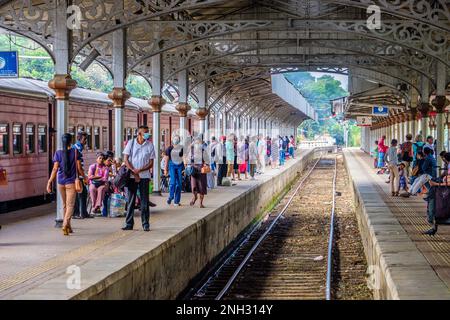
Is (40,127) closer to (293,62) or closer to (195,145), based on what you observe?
(195,145)

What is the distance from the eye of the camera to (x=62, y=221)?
1445 cm

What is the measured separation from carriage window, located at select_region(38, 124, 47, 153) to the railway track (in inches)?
184

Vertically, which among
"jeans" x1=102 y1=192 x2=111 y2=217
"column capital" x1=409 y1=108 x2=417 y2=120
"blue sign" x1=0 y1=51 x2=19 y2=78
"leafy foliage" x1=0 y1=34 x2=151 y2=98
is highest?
"leafy foliage" x1=0 y1=34 x2=151 y2=98

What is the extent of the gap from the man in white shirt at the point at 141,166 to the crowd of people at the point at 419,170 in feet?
15.0

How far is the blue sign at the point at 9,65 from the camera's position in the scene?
15.5 meters

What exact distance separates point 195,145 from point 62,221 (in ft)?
20.3

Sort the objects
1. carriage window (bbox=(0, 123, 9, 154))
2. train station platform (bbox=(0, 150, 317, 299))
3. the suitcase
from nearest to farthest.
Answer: train station platform (bbox=(0, 150, 317, 299))
the suitcase
carriage window (bbox=(0, 123, 9, 154))

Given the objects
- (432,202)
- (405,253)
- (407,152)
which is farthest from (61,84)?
(407,152)

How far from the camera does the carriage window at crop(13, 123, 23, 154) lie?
17.1 metres

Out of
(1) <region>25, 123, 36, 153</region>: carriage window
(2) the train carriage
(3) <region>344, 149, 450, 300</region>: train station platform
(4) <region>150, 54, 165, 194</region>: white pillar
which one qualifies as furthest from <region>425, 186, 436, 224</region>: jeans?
(4) <region>150, 54, 165, 194</region>: white pillar

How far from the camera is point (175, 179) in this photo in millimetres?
18516

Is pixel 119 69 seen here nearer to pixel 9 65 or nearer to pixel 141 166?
pixel 9 65

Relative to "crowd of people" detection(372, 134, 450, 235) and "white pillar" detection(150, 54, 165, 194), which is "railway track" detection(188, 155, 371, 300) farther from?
"white pillar" detection(150, 54, 165, 194)
